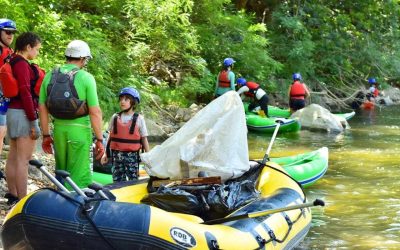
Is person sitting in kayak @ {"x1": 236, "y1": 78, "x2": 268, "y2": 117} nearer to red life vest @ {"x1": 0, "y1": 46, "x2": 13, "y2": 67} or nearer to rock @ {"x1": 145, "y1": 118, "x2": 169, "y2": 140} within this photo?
rock @ {"x1": 145, "y1": 118, "x2": 169, "y2": 140}

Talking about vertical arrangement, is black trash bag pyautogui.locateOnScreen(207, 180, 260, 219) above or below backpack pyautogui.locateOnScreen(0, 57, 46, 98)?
below

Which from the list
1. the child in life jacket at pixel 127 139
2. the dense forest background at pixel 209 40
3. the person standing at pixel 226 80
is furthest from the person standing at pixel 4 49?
the person standing at pixel 226 80

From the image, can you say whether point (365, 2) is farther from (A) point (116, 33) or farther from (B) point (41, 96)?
(B) point (41, 96)

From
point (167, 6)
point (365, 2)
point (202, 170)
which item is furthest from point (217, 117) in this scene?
point (365, 2)

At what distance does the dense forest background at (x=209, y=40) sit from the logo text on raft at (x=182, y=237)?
4.64m

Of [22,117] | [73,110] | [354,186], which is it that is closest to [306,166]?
[354,186]

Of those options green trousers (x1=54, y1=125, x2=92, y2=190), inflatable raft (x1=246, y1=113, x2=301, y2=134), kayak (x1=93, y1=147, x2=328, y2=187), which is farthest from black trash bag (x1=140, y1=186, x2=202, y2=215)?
inflatable raft (x1=246, y1=113, x2=301, y2=134)

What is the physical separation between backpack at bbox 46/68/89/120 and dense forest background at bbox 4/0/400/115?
2973 millimetres

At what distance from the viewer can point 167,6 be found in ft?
40.0

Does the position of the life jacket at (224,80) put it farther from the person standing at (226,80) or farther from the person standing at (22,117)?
the person standing at (22,117)

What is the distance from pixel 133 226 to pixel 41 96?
70.3 inches

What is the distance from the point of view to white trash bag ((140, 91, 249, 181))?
532 centimetres

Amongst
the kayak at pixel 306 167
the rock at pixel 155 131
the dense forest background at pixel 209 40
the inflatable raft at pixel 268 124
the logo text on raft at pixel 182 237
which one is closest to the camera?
the logo text on raft at pixel 182 237

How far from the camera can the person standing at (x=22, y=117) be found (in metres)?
5.12
